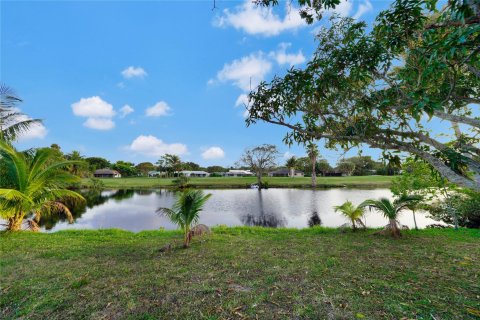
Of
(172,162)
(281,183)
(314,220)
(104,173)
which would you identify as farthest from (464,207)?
(104,173)

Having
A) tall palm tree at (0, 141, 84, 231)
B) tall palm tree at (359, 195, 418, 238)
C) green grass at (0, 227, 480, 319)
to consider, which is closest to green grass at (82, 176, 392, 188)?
tall palm tree at (0, 141, 84, 231)

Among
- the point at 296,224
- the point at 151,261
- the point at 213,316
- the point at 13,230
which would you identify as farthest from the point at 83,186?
the point at 213,316

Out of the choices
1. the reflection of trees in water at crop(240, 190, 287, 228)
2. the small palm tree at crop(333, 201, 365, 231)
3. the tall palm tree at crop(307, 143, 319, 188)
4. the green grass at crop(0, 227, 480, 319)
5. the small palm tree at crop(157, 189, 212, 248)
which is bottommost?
the reflection of trees in water at crop(240, 190, 287, 228)

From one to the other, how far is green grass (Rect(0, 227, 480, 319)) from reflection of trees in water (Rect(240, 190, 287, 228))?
7.74m

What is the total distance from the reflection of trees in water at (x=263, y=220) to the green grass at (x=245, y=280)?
7742 mm

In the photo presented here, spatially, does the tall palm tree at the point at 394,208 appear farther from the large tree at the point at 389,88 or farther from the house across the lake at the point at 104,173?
the house across the lake at the point at 104,173

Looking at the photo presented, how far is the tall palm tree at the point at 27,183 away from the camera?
715 centimetres

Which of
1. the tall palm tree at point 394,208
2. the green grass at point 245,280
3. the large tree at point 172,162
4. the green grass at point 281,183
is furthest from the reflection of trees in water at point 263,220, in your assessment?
the large tree at point 172,162

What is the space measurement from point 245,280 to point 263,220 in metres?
11.7

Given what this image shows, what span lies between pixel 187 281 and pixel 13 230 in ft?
25.6

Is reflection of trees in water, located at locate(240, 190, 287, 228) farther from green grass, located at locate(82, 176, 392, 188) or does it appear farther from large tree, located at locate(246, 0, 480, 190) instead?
green grass, located at locate(82, 176, 392, 188)

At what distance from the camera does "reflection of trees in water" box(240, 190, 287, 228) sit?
547 inches

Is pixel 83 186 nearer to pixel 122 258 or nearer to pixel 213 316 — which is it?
pixel 122 258

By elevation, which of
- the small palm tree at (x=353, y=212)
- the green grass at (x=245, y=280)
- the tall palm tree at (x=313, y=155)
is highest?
the tall palm tree at (x=313, y=155)
